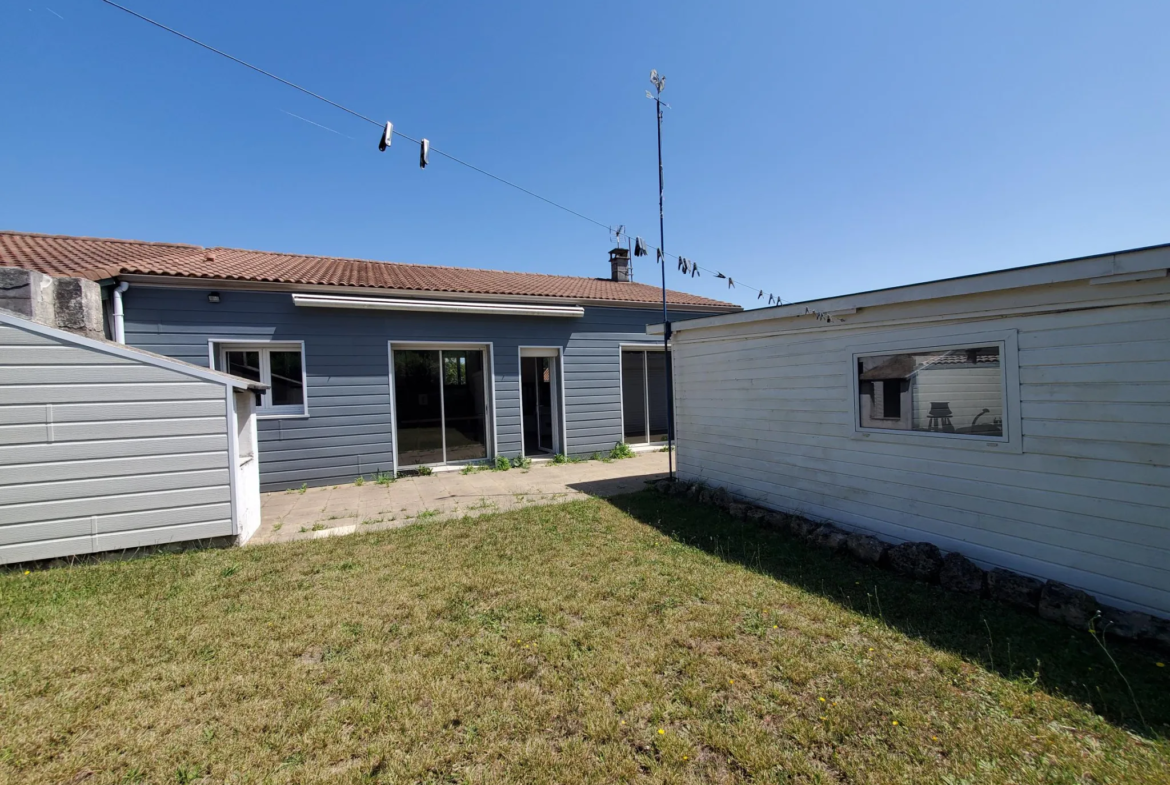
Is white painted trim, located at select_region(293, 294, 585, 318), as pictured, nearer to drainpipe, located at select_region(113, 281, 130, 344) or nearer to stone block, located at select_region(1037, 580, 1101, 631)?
drainpipe, located at select_region(113, 281, 130, 344)

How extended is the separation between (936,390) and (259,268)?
1027cm

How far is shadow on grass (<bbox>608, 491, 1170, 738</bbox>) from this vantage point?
8.07 feet

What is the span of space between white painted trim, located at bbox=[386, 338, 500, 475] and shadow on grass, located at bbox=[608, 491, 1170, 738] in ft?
18.2

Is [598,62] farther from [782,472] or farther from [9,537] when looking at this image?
[9,537]

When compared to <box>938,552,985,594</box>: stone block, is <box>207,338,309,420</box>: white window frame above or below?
above

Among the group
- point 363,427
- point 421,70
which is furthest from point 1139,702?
point 421,70

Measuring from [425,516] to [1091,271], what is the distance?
6771 millimetres

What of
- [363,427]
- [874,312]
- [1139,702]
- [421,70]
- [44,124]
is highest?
[421,70]

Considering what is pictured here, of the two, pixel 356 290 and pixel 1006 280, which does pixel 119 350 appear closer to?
pixel 356 290

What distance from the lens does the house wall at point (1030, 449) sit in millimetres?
3131

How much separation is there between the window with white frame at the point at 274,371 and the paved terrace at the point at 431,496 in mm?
1435

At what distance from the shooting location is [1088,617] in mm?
3092

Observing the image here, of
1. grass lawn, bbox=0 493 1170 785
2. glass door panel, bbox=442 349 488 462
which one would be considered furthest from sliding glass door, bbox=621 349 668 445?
grass lawn, bbox=0 493 1170 785

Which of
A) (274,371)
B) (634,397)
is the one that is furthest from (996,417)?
(274,371)
